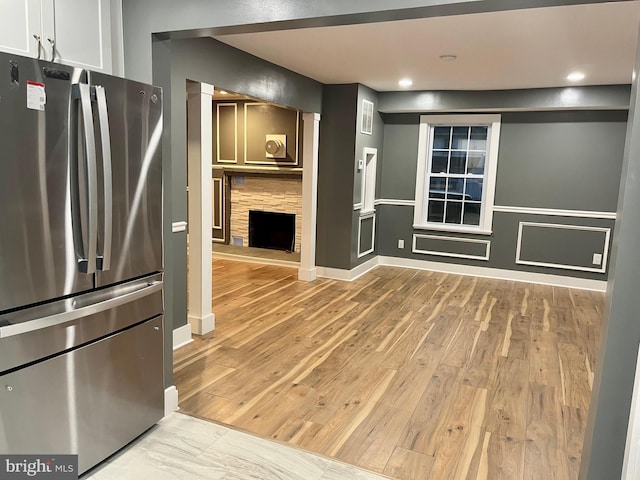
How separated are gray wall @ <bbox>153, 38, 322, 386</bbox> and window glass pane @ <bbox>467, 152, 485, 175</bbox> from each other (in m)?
3.03

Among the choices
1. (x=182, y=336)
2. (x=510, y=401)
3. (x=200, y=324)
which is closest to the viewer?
(x=510, y=401)

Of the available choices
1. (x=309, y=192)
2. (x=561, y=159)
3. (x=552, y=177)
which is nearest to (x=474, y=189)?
(x=552, y=177)

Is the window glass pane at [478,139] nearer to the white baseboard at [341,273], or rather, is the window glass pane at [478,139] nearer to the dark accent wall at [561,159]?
the dark accent wall at [561,159]

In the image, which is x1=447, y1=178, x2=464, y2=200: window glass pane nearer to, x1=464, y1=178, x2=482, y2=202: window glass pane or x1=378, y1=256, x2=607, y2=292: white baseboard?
x1=464, y1=178, x2=482, y2=202: window glass pane

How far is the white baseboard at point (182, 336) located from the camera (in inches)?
145

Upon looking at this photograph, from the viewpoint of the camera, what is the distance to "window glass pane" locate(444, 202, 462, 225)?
264 inches

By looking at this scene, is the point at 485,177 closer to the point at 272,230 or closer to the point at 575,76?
the point at 575,76

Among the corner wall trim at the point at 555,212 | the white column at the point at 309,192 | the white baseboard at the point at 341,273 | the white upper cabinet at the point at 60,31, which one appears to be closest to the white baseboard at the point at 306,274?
the white column at the point at 309,192

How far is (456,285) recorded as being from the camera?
6.04m

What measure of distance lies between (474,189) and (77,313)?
5654 millimetres

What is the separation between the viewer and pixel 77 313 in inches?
77.6

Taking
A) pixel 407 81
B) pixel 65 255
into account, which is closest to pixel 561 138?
pixel 407 81

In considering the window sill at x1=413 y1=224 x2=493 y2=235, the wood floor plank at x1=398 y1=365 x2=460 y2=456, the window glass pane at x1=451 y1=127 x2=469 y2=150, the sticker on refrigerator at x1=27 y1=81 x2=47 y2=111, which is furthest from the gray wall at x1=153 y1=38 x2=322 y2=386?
the window sill at x1=413 y1=224 x2=493 y2=235

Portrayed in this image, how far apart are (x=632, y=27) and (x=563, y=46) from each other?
59 centimetres
